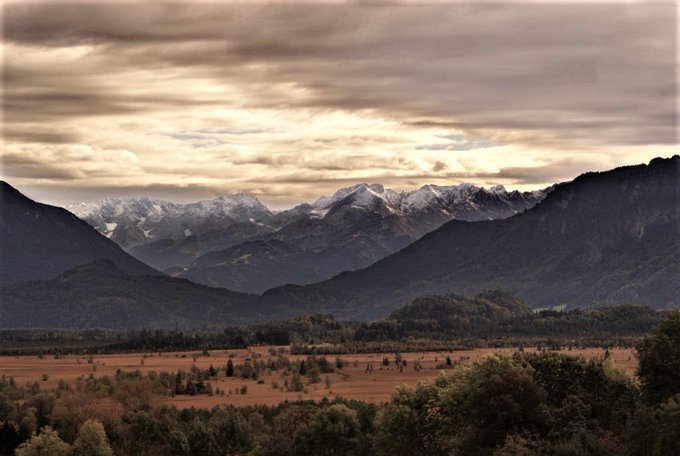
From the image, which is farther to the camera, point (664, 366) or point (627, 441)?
point (664, 366)

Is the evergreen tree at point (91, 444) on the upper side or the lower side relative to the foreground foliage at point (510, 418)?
lower

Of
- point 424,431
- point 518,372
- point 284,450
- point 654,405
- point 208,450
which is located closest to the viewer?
point 654,405

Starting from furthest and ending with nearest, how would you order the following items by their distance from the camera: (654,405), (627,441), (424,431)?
(424,431), (654,405), (627,441)

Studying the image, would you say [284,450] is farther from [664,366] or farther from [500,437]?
[664,366]

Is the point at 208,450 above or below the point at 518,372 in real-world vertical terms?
below

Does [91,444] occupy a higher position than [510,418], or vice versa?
[510,418]

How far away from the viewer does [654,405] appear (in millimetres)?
132875

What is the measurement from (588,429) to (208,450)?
71.4 m

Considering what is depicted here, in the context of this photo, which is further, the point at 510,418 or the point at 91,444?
the point at 91,444

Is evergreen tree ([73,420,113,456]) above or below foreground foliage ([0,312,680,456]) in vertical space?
below

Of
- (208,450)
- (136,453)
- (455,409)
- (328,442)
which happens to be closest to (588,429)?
(455,409)

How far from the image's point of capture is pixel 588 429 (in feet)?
452

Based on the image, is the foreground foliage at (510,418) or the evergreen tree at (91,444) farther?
the evergreen tree at (91,444)

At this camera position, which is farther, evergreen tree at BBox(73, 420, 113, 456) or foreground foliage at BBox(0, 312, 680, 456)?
evergreen tree at BBox(73, 420, 113, 456)
